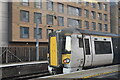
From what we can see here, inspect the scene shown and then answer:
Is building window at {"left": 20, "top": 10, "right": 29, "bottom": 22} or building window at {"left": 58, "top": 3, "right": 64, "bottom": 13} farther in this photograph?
building window at {"left": 58, "top": 3, "right": 64, "bottom": 13}

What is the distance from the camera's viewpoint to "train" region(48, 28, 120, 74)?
8.50 metres

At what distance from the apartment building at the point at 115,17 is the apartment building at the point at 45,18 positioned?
7135 millimetres

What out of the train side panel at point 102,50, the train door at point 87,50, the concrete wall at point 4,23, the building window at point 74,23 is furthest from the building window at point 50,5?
the train door at point 87,50

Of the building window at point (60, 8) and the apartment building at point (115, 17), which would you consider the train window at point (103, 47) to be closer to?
the building window at point (60, 8)

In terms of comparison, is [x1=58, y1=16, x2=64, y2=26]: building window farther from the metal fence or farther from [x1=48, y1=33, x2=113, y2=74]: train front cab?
[x1=48, y1=33, x2=113, y2=74]: train front cab

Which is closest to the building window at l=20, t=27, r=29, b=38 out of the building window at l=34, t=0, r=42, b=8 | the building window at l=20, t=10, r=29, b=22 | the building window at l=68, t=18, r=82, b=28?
the building window at l=20, t=10, r=29, b=22

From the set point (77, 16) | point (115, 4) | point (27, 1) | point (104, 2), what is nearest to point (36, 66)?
point (27, 1)

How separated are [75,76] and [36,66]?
21.8 ft

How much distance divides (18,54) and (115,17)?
127 ft

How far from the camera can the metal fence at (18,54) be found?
723 inches

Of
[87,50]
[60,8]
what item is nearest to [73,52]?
[87,50]

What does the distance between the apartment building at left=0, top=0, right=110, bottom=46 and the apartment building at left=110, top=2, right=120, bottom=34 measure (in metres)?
7.13

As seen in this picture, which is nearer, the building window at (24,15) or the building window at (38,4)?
the building window at (24,15)

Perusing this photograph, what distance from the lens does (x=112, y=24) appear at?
5006 cm
